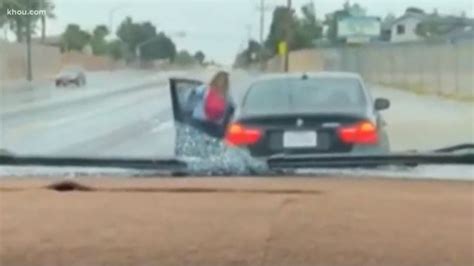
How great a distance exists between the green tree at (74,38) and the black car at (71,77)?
251mm

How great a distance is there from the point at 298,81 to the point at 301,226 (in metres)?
1.44

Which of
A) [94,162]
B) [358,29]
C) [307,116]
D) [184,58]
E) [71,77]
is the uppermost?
[358,29]

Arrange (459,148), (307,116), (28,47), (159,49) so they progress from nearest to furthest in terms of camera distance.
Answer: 1. (459,148)
2. (307,116)
3. (159,49)
4. (28,47)

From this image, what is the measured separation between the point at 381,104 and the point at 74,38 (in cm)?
118

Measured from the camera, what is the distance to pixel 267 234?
2.92 meters

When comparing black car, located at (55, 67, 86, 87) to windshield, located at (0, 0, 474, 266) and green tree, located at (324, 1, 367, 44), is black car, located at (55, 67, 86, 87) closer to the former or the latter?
windshield, located at (0, 0, 474, 266)

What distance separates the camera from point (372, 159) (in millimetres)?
4090

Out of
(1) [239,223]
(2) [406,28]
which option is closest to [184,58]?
(2) [406,28]

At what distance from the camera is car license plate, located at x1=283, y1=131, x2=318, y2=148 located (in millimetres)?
4344

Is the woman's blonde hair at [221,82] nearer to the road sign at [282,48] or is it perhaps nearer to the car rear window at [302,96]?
the car rear window at [302,96]

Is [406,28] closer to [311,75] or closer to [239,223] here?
[311,75]

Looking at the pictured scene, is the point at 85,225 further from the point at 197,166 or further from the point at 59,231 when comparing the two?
the point at 197,166

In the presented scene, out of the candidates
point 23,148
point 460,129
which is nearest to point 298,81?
point 460,129

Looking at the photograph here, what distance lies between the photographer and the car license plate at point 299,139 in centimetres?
434
